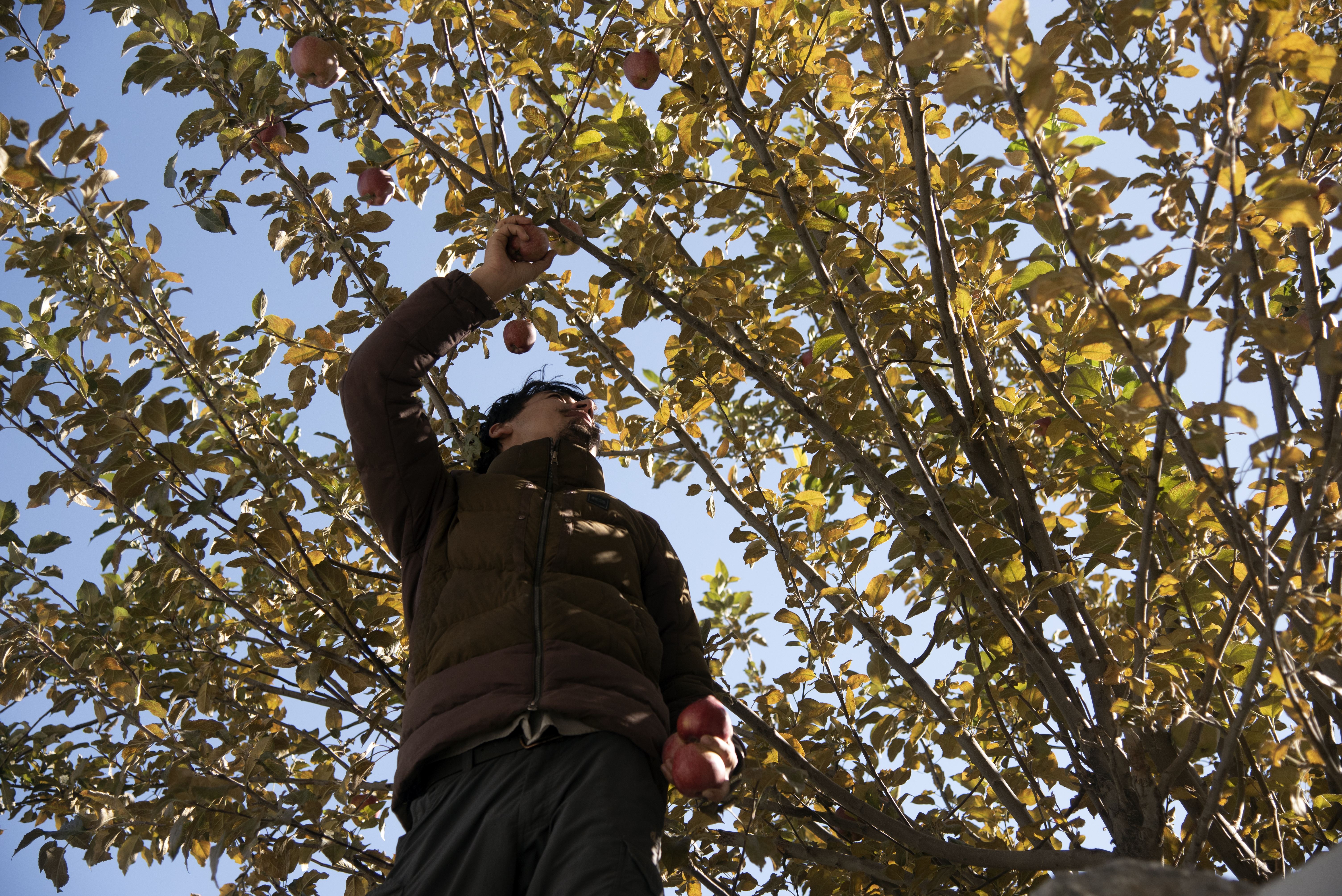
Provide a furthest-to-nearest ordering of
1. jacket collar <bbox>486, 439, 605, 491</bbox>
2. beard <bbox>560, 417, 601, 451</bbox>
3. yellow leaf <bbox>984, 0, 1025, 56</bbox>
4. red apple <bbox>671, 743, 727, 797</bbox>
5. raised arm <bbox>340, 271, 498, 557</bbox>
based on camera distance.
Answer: beard <bbox>560, 417, 601, 451</bbox> < jacket collar <bbox>486, 439, 605, 491</bbox> < raised arm <bbox>340, 271, 498, 557</bbox> < red apple <bbox>671, 743, 727, 797</bbox> < yellow leaf <bbox>984, 0, 1025, 56</bbox>

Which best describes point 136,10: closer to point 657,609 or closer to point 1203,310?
point 657,609

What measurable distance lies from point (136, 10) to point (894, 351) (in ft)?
5.72

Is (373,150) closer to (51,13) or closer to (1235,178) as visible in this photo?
(51,13)

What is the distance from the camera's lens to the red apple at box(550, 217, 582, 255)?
1.88 meters

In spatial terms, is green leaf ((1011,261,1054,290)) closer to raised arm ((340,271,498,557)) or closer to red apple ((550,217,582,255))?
red apple ((550,217,582,255))

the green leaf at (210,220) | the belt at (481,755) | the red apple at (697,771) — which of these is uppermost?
the green leaf at (210,220)

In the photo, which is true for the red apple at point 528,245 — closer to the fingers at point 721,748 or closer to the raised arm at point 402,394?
the raised arm at point 402,394

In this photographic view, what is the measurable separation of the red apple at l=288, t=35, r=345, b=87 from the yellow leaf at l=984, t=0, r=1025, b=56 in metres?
1.51

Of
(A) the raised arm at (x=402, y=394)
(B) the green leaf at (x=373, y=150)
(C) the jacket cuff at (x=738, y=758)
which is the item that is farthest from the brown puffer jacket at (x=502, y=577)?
(B) the green leaf at (x=373, y=150)

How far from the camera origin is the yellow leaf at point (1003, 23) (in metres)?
1.06

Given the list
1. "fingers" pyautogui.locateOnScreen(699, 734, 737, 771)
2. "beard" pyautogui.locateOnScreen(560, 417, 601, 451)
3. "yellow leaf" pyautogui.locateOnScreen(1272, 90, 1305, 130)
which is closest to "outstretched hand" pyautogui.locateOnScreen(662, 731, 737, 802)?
"fingers" pyautogui.locateOnScreen(699, 734, 737, 771)

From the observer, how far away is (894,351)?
7.30ft

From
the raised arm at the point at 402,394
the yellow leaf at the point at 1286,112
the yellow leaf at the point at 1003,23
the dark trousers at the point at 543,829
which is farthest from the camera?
the raised arm at the point at 402,394

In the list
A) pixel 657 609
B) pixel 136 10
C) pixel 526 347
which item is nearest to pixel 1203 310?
pixel 657 609
